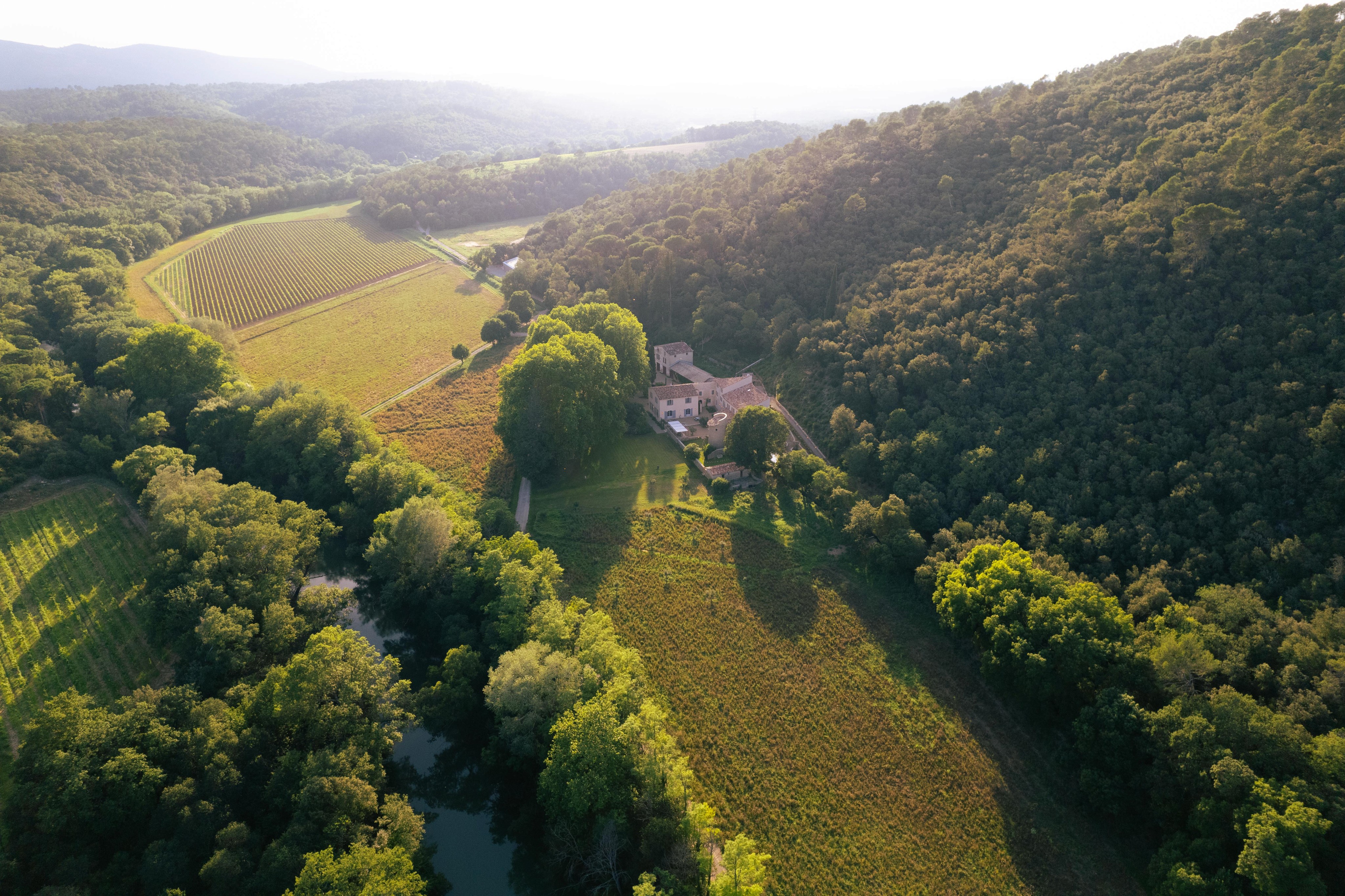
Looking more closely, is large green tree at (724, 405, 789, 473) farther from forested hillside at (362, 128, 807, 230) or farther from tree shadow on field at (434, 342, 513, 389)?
forested hillside at (362, 128, 807, 230)

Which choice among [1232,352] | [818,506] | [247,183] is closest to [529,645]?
[818,506]

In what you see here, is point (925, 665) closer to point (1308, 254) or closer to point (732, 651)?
point (732, 651)

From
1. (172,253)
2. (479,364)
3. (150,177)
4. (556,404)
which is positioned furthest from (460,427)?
(150,177)

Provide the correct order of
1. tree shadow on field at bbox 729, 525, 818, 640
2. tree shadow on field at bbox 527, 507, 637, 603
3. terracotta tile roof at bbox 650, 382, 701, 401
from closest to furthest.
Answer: tree shadow on field at bbox 729, 525, 818, 640 → tree shadow on field at bbox 527, 507, 637, 603 → terracotta tile roof at bbox 650, 382, 701, 401

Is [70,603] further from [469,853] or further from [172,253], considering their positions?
[172,253]

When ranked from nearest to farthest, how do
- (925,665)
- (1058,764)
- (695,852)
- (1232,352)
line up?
(695,852)
(1058,764)
(925,665)
(1232,352)

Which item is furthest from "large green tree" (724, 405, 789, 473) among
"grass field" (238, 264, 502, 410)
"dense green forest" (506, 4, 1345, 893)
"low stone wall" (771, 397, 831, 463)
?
"grass field" (238, 264, 502, 410)
